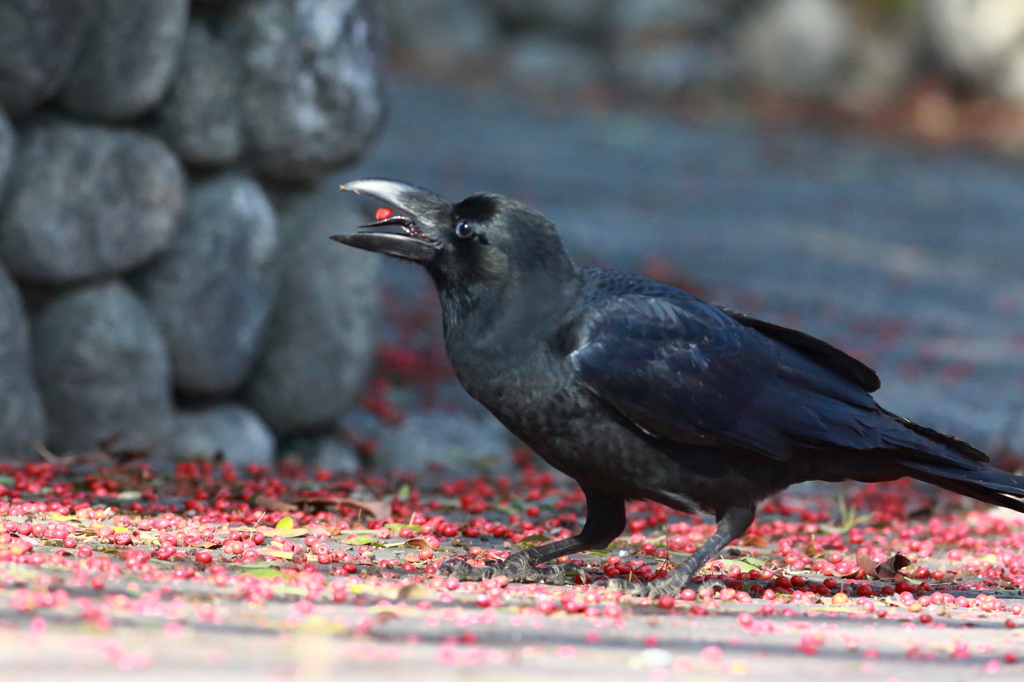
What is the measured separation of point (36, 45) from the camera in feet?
14.8

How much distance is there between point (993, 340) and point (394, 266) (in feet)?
14.4

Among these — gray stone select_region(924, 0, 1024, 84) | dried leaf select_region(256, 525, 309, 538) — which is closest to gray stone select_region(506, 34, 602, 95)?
gray stone select_region(924, 0, 1024, 84)

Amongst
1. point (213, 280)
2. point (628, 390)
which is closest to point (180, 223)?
point (213, 280)

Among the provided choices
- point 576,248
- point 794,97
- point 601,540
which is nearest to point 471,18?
point 794,97

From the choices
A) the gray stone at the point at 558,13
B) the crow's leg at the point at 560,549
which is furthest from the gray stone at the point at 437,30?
the crow's leg at the point at 560,549

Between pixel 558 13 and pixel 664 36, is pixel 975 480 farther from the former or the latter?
→ pixel 558 13

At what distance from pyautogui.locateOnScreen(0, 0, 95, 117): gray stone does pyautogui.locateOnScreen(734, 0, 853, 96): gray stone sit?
14.0 meters

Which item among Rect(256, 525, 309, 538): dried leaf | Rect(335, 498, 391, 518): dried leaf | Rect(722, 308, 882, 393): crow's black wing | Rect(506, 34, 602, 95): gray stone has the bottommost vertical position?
Rect(256, 525, 309, 538): dried leaf

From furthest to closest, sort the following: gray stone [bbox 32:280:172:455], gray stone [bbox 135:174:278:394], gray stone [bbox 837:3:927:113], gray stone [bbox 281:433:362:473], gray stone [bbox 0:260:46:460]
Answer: gray stone [bbox 837:3:927:113], gray stone [bbox 281:433:362:473], gray stone [bbox 135:174:278:394], gray stone [bbox 32:280:172:455], gray stone [bbox 0:260:46:460]

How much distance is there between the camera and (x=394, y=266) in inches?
344

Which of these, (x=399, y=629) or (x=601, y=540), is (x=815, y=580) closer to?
(x=601, y=540)

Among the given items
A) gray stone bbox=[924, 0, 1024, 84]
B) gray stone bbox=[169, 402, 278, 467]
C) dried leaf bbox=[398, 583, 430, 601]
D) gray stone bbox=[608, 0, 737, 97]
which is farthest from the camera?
gray stone bbox=[608, 0, 737, 97]

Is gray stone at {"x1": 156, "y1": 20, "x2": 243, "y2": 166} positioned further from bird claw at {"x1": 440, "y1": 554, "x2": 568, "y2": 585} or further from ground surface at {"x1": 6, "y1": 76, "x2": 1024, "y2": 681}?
bird claw at {"x1": 440, "y1": 554, "x2": 568, "y2": 585}

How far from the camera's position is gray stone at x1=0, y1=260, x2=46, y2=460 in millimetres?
4590
